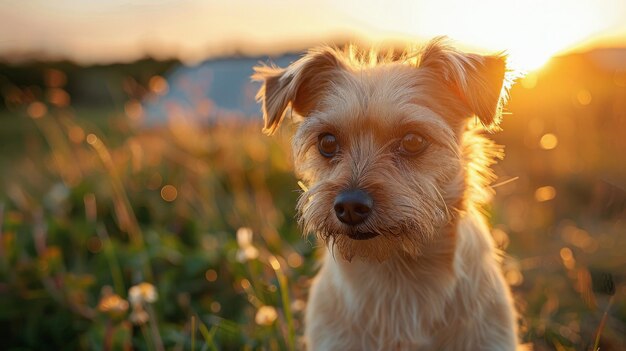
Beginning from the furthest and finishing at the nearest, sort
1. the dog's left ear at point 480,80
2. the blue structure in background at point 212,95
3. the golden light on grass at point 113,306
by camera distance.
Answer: the blue structure in background at point 212,95 → the golden light on grass at point 113,306 → the dog's left ear at point 480,80

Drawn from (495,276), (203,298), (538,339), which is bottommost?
(203,298)

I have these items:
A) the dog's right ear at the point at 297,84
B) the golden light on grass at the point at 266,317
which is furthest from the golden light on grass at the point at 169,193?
the golden light on grass at the point at 266,317

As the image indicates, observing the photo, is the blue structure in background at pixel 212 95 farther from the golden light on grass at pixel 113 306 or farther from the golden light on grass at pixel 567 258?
the golden light on grass at pixel 567 258

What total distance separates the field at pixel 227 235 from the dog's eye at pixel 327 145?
2.25 feet

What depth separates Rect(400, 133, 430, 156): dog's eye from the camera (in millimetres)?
3018

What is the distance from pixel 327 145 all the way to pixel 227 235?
2.60 metres

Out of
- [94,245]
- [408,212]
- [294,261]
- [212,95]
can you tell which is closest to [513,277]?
[294,261]

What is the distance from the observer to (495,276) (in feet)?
10.4

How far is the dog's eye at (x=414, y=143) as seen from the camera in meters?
3.02

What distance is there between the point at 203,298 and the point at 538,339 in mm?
2290

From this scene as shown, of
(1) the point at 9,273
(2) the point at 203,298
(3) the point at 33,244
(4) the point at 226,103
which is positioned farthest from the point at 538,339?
(4) the point at 226,103

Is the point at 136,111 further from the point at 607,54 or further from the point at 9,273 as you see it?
the point at 607,54

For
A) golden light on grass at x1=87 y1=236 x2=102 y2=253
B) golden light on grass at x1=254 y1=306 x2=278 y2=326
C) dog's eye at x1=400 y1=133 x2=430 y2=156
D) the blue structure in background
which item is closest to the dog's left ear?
dog's eye at x1=400 y1=133 x2=430 y2=156

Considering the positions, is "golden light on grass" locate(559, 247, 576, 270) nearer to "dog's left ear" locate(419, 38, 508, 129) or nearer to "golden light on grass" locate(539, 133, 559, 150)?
"golden light on grass" locate(539, 133, 559, 150)
